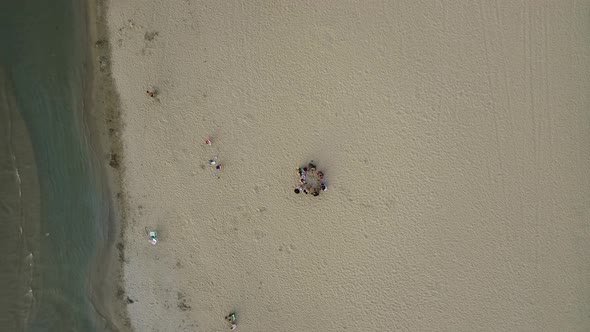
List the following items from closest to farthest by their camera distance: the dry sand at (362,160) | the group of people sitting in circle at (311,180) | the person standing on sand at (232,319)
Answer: the dry sand at (362,160) → the group of people sitting in circle at (311,180) → the person standing on sand at (232,319)

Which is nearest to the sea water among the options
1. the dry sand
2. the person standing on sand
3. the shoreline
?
the shoreline

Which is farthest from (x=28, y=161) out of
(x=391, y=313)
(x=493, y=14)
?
(x=493, y=14)

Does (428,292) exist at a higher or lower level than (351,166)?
lower

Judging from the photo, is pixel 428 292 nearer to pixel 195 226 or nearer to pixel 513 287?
pixel 513 287

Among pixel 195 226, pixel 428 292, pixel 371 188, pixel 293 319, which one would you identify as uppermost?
pixel 371 188

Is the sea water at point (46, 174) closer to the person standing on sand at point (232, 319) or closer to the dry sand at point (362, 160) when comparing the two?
the dry sand at point (362, 160)

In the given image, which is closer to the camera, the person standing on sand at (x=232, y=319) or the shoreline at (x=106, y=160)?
the shoreline at (x=106, y=160)

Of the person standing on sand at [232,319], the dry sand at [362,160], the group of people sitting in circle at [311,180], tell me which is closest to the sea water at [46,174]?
the dry sand at [362,160]
